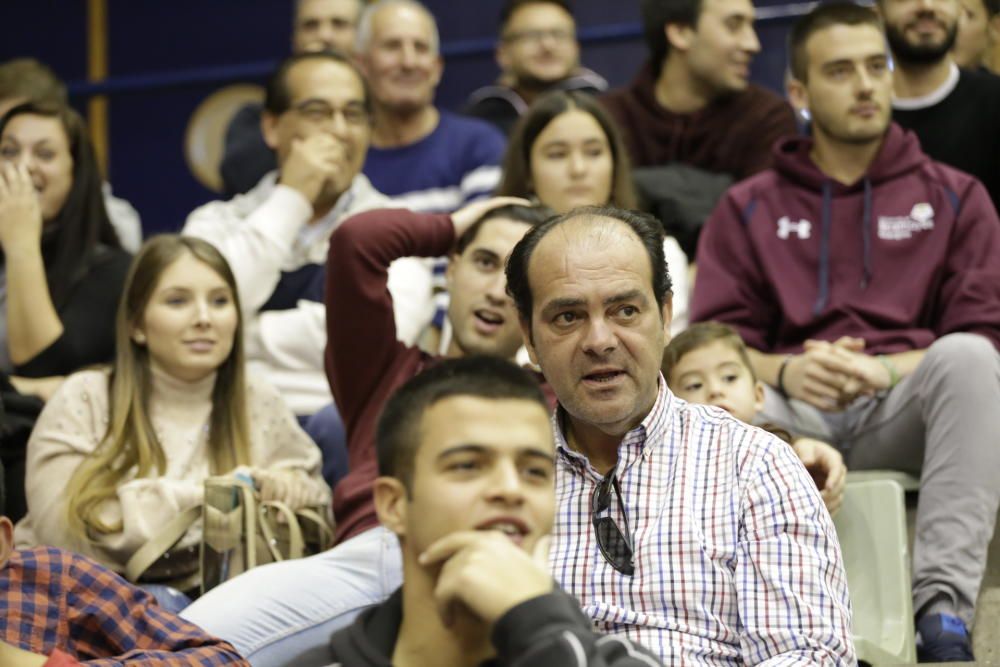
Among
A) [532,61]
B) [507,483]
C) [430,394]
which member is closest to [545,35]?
[532,61]

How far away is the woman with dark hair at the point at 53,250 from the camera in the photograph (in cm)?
364

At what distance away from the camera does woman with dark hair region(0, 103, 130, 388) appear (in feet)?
11.9

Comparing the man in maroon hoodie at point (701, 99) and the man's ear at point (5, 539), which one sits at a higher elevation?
the man in maroon hoodie at point (701, 99)

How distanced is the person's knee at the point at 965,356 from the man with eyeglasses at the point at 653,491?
89 cm

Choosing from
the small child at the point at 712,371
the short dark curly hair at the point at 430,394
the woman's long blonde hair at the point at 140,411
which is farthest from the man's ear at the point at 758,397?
the short dark curly hair at the point at 430,394

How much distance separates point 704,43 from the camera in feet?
14.4

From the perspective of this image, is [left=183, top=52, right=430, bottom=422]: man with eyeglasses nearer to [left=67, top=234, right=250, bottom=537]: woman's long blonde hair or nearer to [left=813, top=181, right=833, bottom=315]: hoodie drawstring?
[left=67, top=234, right=250, bottom=537]: woman's long blonde hair

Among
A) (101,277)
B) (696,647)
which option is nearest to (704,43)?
(101,277)

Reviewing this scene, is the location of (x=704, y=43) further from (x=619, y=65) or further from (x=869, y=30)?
(x=619, y=65)

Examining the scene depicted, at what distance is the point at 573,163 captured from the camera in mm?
3676

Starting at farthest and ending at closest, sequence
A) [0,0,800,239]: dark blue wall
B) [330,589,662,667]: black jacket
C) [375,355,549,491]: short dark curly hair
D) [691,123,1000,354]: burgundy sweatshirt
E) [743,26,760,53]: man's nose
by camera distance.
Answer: [0,0,800,239]: dark blue wall → [743,26,760,53]: man's nose → [691,123,1000,354]: burgundy sweatshirt → [375,355,549,491]: short dark curly hair → [330,589,662,667]: black jacket

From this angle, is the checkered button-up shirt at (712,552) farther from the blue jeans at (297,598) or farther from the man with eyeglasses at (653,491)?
the blue jeans at (297,598)

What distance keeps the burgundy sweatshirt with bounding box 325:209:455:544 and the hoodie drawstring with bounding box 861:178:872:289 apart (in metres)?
1.07

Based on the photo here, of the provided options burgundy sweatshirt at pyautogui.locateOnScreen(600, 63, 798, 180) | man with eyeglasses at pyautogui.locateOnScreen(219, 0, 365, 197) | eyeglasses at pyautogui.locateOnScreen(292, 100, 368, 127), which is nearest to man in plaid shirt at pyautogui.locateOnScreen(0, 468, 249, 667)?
eyeglasses at pyautogui.locateOnScreen(292, 100, 368, 127)
